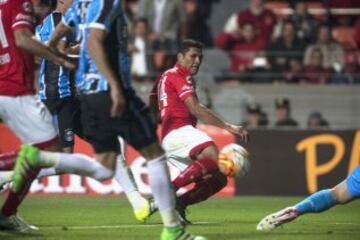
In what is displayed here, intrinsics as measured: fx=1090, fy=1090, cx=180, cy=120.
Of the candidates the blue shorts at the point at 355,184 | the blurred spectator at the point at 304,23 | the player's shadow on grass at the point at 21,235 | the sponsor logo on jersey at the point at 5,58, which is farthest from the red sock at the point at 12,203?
the blurred spectator at the point at 304,23

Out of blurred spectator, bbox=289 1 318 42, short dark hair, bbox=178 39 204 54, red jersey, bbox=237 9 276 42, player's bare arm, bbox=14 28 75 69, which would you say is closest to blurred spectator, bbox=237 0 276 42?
red jersey, bbox=237 9 276 42

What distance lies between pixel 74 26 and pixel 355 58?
35.0 ft

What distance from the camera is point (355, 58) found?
18.8m

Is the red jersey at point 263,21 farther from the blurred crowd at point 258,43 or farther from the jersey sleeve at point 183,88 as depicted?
the jersey sleeve at point 183,88

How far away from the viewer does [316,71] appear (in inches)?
734

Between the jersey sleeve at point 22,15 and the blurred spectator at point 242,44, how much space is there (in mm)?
10250

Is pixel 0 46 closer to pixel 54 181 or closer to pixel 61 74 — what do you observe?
pixel 61 74

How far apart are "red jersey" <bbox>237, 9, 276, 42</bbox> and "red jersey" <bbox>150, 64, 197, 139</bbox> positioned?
333 inches

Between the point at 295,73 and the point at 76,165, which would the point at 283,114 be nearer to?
the point at 295,73

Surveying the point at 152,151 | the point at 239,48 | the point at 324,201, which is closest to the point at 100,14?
the point at 152,151

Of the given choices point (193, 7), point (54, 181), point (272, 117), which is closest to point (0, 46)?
point (54, 181)

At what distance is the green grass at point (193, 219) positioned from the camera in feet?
31.0

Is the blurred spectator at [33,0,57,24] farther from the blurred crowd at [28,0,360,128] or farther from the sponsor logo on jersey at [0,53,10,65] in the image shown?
the blurred crowd at [28,0,360,128]

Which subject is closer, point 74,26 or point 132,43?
point 74,26
